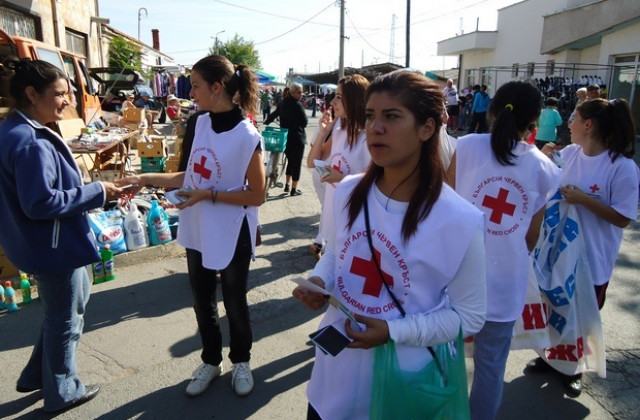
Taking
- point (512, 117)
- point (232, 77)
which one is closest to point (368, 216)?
point (512, 117)

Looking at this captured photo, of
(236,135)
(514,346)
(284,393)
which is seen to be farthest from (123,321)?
(514,346)

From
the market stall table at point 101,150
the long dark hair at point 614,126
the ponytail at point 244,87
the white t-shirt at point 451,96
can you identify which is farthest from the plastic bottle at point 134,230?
the white t-shirt at point 451,96

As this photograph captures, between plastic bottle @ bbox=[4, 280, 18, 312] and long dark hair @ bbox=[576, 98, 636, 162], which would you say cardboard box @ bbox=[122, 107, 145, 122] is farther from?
long dark hair @ bbox=[576, 98, 636, 162]

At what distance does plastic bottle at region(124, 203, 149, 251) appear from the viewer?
4.68m

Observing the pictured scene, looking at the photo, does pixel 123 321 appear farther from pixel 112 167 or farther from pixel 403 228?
pixel 112 167

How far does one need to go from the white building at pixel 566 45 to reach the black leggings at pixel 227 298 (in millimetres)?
13586

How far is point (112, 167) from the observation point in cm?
766

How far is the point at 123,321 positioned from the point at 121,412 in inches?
44.9

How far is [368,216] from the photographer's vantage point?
142 cm

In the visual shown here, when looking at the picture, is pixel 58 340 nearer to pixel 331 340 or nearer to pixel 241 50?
pixel 331 340

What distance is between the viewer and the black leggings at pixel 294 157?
7836 mm

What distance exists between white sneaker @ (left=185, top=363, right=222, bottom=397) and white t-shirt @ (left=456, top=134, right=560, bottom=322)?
172cm

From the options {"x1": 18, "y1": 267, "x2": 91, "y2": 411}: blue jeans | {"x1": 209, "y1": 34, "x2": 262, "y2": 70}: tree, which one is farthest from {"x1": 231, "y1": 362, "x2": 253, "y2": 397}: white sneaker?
{"x1": 209, "y1": 34, "x2": 262, "y2": 70}: tree

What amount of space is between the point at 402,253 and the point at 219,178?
1458mm
